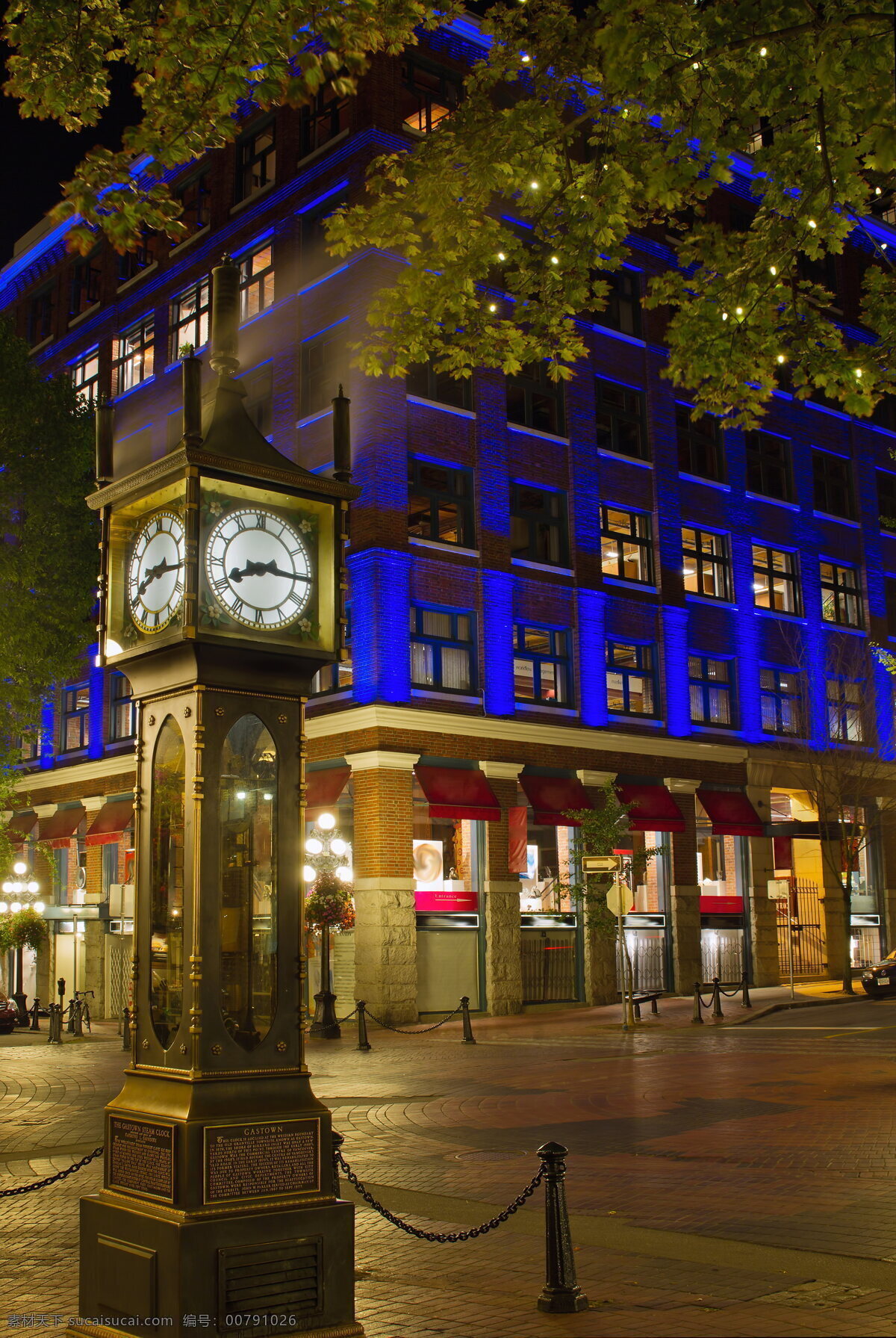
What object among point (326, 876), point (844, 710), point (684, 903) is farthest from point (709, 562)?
point (326, 876)

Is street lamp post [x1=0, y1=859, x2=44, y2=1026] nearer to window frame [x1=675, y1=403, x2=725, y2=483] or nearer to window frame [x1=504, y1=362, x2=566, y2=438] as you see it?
window frame [x1=504, y1=362, x2=566, y2=438]

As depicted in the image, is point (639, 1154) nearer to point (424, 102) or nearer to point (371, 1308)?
point (371, 1308)

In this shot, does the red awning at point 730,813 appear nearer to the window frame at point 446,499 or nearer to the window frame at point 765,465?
the window frame at point 765,465

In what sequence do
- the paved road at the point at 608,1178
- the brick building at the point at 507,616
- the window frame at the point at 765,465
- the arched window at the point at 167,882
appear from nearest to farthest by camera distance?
1. the arched window at the point at 167,882
2. the paved road at the point at 608,1178
3. the brick building at the point at 507,616
4. the window frame at the point at 765,465

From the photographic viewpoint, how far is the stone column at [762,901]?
35781mm

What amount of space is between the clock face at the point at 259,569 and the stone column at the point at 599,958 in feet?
80.9

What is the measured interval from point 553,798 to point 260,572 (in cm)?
2403

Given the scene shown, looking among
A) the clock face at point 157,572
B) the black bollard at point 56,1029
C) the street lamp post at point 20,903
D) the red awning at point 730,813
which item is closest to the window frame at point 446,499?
the red awning at point 730,813

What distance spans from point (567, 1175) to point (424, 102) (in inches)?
1067

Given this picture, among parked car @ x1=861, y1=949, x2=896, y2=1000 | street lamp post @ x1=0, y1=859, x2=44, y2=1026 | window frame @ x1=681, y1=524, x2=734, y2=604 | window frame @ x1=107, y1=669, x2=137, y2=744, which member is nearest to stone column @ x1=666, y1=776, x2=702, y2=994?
parked car @ x1=861, y1=949, x2=896, y2=1000

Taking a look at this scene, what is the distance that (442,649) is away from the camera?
29797 millimetres

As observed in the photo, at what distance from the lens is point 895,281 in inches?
456

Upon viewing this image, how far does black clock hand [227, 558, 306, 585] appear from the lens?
725cm

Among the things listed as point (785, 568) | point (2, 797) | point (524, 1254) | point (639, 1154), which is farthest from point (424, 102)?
point (524, 1254)
